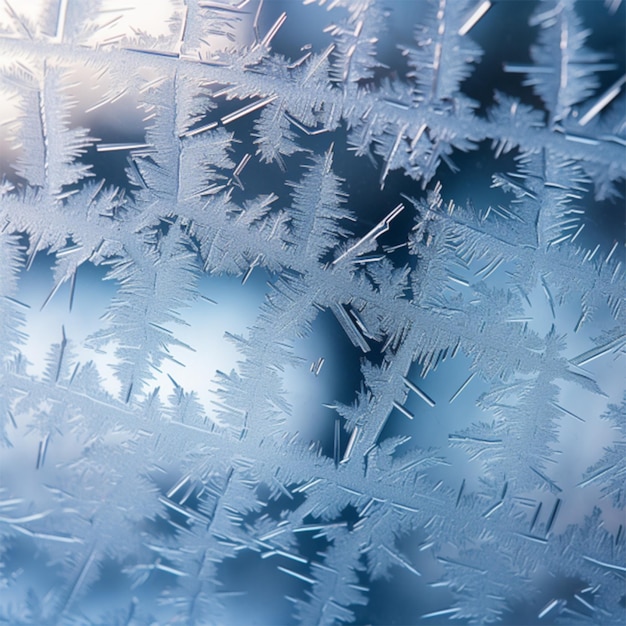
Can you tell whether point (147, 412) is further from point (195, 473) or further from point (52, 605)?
point (52, 605)

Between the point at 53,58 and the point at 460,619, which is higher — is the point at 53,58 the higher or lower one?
the higher one

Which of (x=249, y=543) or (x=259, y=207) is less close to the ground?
(x=259, y=207)

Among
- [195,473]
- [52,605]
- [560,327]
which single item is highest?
[560,327]

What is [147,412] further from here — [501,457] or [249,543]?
[501,457]

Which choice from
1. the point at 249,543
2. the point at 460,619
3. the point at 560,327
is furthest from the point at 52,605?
the point at 560,327

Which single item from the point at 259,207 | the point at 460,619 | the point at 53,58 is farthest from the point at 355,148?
the point at 460,619
